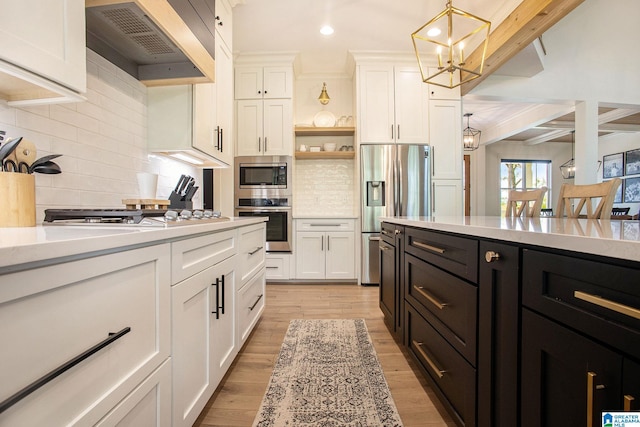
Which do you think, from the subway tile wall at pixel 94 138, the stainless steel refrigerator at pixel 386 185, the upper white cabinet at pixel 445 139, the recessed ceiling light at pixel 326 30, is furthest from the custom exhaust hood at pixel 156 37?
the upper white cabinet at pixel 445 139

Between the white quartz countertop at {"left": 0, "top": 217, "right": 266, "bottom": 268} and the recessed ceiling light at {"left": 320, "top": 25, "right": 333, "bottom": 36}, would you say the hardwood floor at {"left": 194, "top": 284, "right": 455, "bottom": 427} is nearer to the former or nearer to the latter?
the white quartz countertop at {"left": 0, "top": 217, "right": 266, "bottom": 268}

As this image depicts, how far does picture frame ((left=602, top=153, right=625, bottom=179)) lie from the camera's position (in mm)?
6484

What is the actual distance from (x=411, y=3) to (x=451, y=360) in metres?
3.18

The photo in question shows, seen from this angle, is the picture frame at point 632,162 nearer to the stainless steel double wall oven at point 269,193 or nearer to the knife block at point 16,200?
the stainless steel double wall oven at point 269,193

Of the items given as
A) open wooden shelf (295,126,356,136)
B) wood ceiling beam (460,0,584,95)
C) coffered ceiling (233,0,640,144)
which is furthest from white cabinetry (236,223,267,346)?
wood ceiling beam (460,0,584,95)

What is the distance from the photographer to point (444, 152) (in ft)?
11.9

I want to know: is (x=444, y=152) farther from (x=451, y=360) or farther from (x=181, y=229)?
(x=181, y=229)

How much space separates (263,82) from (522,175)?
7.61 meters

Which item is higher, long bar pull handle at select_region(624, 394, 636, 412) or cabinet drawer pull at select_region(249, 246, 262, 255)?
cabinet drawer pull at select_region(249, 246, 262, 255)

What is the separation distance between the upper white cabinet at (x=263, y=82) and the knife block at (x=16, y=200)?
3038 mm

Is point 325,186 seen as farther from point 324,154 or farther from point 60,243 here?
point 60,243

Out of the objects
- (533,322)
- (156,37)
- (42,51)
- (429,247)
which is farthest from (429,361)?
(156,37)

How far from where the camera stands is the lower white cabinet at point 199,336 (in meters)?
0.91

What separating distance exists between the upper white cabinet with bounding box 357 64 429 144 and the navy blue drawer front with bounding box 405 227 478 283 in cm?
239
